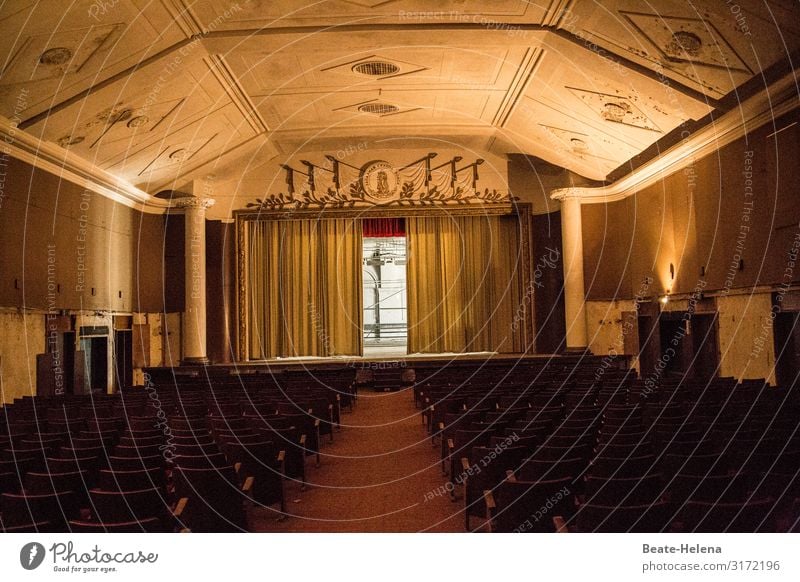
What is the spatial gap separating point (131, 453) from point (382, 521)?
2249 mm

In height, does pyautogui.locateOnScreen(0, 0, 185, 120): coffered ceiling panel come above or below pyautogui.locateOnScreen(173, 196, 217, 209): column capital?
above

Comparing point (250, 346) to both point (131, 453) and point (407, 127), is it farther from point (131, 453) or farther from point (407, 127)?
point (131, 453)

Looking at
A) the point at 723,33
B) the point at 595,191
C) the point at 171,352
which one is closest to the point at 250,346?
the point at 171,352

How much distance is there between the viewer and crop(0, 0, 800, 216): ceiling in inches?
398

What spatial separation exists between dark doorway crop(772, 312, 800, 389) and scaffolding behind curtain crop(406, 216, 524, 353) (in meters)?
9.56

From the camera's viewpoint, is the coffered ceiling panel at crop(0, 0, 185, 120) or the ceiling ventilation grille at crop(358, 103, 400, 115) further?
the ceiling ventilation grille at crop(358, 103, 400, 115)

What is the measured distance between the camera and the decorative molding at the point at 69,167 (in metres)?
12.2

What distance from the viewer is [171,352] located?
19.2m

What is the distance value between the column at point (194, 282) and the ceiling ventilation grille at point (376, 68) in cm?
706

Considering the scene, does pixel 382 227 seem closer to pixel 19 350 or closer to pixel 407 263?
pixel 407 263

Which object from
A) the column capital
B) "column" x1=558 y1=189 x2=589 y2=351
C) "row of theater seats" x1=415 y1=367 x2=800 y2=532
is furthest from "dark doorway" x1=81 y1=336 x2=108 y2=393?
"column" x1=558 y1=189 x2=589 y2=351

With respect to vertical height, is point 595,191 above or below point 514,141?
below

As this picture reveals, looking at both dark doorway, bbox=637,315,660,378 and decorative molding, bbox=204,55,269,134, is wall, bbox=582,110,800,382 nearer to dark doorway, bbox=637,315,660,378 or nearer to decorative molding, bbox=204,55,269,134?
dark doorway, bbox=637,315,660,378

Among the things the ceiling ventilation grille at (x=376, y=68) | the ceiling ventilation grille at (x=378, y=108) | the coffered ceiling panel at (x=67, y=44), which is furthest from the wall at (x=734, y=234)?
the coffered ceiling panel at (x=67, y=44)
